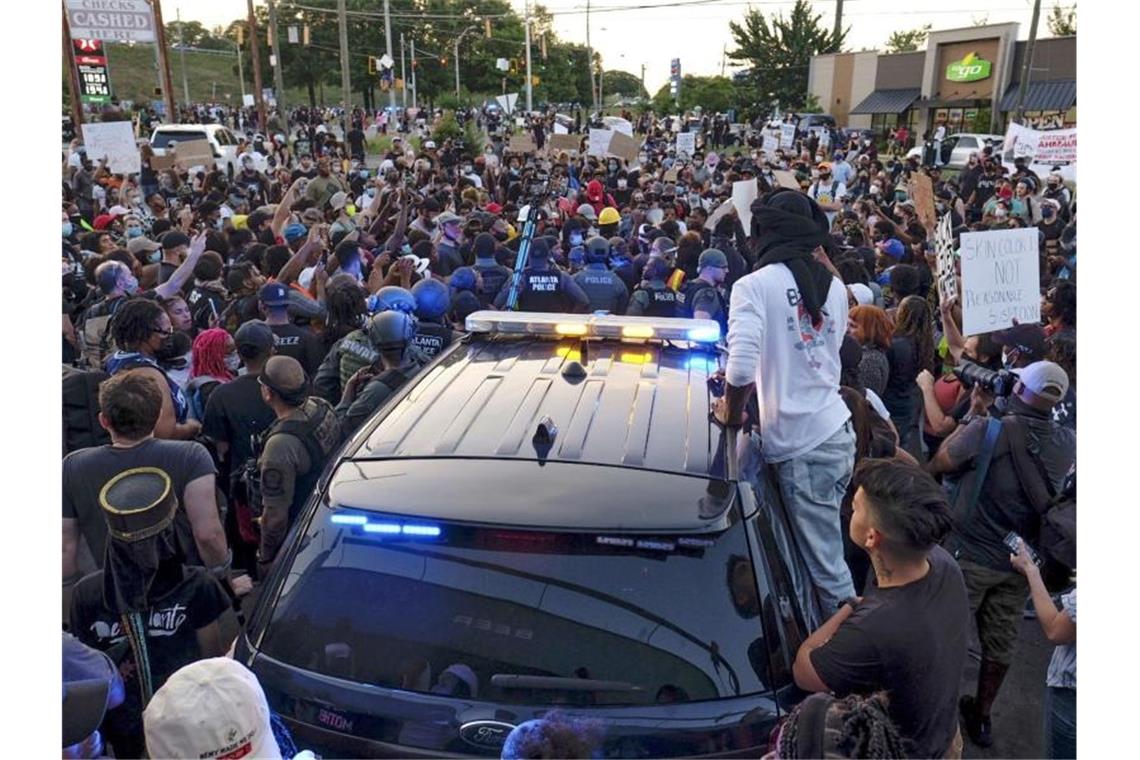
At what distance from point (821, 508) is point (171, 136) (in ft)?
84.1

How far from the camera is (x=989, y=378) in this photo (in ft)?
14.0

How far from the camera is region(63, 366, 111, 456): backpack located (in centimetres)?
442

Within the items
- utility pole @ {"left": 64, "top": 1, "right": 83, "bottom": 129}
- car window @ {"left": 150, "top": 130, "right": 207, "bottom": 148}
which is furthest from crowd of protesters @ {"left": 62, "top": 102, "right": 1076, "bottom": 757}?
car window @ {"left": 150, "top": 130, "right": 207, "bottom": 148}

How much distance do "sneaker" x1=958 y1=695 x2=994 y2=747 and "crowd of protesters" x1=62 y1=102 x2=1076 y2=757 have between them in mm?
20

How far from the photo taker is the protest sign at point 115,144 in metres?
12.4

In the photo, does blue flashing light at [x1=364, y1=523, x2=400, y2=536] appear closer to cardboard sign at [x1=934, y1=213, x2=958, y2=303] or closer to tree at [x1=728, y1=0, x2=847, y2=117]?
cardboard sign at [x1=934, y1=213, x2=958, y2=303]

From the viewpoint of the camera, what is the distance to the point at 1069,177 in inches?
768

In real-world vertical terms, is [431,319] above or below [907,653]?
above

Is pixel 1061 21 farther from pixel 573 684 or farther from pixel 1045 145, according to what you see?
pixel 573 684

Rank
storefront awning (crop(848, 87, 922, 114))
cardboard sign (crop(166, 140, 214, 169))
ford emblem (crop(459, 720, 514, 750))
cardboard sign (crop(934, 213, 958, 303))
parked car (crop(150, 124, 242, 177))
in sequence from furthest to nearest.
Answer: storefront awning (crop(848, 87, 922, 114))
parked car (crop(150, 124, 242, 177))
cardboard sign (crop(166, 140, 214, 169))
cardboard sign (crop(934, 213, 958, 303))
ford emblem (crop(459, 720, 514, 750))

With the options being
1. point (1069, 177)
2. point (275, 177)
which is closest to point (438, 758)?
point (275, 177)

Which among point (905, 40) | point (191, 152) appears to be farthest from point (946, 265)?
point (905, 40)

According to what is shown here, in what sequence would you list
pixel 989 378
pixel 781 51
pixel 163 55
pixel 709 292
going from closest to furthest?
pixel 989 378, pixel 709 292, pixel 163 55, pixel 781 51

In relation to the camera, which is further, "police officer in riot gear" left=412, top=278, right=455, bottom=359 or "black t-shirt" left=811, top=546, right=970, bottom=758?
"police officer in riot gear" left=412, top=278, right=455, bottom=359
